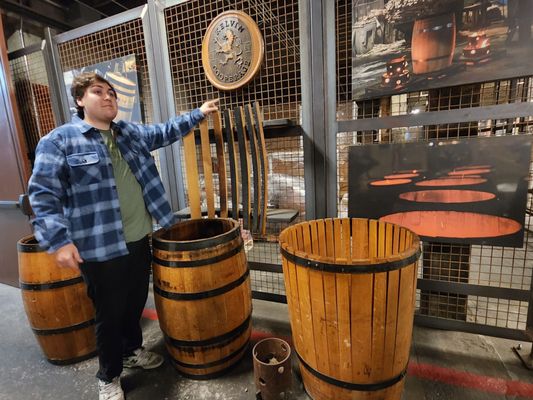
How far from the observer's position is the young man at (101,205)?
1400 mm

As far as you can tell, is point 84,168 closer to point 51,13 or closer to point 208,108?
point 208,108

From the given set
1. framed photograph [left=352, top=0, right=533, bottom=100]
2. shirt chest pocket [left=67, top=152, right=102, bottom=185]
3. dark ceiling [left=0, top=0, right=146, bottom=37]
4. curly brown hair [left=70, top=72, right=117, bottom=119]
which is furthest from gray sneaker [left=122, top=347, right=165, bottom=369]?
dark ceiling [left=0, top=0, right=146, bottom=37]

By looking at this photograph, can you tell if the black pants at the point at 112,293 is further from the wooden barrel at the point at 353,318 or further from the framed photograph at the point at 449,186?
the framed photograph at the point at 449,186

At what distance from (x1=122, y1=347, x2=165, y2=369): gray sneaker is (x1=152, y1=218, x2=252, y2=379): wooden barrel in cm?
18

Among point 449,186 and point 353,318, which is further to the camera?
point 449,186

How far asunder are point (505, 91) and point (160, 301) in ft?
8.60

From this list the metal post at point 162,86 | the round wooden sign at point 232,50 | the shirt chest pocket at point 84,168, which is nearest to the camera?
the shirt chest pocket at point 84,168

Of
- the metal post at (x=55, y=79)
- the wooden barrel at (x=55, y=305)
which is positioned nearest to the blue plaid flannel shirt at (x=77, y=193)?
the wooden barrel at (x=55, y=305)

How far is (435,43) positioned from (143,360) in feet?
9.46

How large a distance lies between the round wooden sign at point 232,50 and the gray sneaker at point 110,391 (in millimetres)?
2218

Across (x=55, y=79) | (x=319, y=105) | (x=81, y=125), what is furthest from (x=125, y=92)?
(x=319, y=105)

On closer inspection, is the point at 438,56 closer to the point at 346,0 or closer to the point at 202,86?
the point at 346,0

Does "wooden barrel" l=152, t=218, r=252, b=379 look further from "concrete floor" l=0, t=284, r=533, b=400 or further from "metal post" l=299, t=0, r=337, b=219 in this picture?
"metal post" l=299, t=0, r=337, b=219

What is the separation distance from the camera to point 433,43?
177cm
